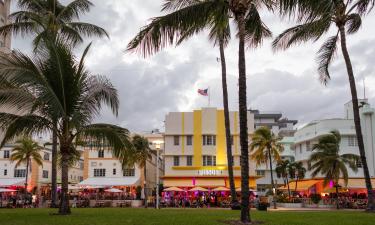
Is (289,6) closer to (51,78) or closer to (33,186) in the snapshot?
(51,78)

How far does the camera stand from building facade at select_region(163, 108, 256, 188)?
2411 inches

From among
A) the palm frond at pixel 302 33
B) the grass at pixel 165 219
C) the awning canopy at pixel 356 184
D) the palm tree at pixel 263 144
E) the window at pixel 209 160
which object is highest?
the palm frond at pixel 302 33

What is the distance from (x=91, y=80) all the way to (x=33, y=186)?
54.0m

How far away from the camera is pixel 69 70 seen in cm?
2053

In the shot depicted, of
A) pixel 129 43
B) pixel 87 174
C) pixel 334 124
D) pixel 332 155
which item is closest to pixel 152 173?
pixel 87 174

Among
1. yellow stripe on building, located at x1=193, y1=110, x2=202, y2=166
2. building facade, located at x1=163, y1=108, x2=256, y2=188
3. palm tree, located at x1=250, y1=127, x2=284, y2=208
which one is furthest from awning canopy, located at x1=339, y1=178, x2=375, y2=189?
yellow stripe on building, located at x1=193, y1=110, x2=202, y2=166

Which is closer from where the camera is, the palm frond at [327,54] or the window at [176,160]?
the palm frond at [327,54]

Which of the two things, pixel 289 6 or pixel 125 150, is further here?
pixel 125 150

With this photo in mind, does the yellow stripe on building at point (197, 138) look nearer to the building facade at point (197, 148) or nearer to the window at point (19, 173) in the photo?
the building facade at point (197, 148)

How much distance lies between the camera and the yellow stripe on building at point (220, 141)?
203ft

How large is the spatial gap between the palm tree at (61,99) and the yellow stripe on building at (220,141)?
40582 millimetres

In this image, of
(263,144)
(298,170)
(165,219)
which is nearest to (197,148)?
(263,144)

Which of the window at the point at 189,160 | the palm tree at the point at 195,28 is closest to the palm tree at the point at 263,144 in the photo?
the window at the point at 189,160

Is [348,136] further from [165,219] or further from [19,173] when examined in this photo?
[165,219]
